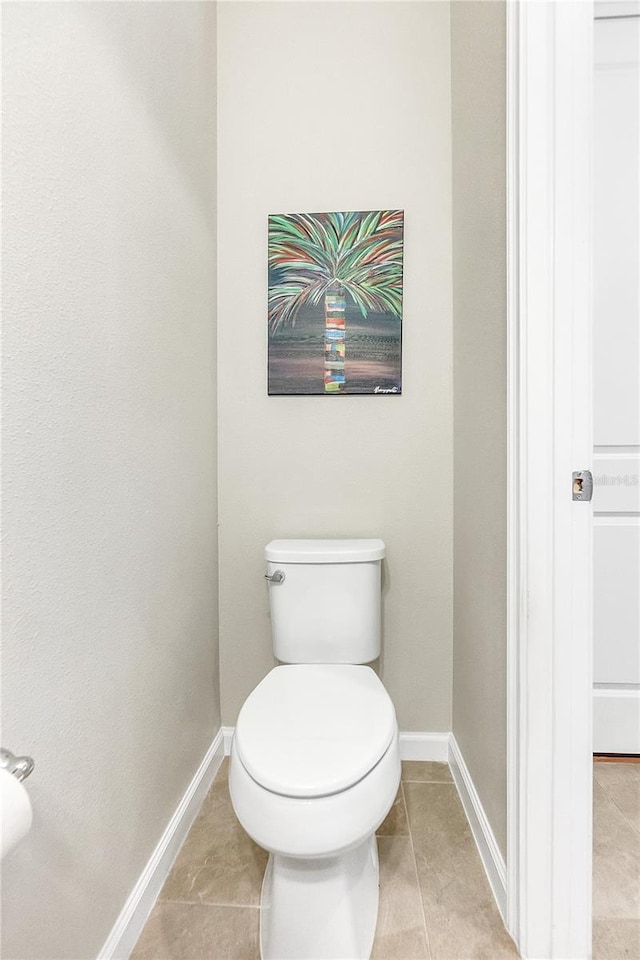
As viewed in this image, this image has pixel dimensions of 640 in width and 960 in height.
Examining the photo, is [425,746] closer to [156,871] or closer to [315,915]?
[315,915]

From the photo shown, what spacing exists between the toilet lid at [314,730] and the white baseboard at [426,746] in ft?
1.69

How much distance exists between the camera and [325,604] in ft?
4.86

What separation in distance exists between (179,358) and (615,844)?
165cm

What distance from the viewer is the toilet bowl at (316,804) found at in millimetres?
896

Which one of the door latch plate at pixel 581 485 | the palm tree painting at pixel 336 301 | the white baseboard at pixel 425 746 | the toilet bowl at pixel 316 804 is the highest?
the palm tree painting at pixel 336 301

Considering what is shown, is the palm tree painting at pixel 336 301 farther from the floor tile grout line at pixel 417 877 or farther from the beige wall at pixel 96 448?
the floor tile grout line at pixel 417 877

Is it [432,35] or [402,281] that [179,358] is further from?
[432,35]

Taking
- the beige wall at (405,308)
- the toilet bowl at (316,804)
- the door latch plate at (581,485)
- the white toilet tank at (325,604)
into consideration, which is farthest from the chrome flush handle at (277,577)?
the door latch plate at (581,485)

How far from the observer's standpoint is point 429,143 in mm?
1615

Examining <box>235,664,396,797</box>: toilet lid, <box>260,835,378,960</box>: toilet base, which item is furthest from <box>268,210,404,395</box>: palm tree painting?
<box>260,835,378,960</box>: toilet base

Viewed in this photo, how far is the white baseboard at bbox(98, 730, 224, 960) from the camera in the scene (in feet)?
3.20

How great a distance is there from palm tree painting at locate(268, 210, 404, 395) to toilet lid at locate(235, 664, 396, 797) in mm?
855

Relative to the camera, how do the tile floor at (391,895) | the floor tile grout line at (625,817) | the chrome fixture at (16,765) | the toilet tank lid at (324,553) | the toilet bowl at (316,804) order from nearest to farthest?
1. the chrome fixture at (16,765)
2. the toilet bowl at (316,804)
3. the tile floor at (391,895)
4. the floor tile grout line at (625,817)
5. the toilet tank lid at (324,553)

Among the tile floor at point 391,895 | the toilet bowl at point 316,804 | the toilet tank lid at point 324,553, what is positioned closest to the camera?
the toilet bowl at point 316,804
